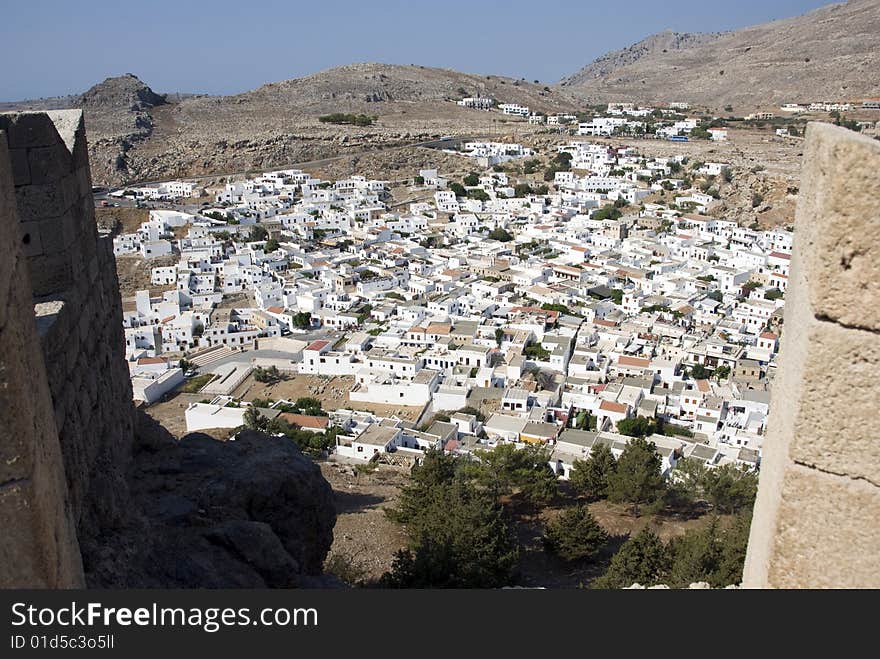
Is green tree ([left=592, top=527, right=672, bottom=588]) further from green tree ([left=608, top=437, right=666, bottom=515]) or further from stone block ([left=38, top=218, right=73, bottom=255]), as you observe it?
stone block ([left=38, top=218, right=73, bottom=255])

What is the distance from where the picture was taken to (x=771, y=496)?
7.16ft

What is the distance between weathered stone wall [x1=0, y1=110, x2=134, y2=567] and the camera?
150 inches

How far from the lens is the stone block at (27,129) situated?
3.94m

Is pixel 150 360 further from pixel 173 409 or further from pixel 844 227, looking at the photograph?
pixel 844 227

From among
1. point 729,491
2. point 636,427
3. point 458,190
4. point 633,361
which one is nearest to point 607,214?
point 458,190

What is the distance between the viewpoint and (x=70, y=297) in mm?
4207

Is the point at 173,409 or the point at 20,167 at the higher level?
the point at 20,167

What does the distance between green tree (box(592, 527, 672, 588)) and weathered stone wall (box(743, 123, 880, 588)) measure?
6.97m

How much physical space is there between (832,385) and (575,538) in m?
9.29

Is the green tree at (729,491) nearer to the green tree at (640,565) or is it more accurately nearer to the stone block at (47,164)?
the green tree at (640,565)

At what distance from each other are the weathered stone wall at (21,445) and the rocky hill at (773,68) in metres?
86.1

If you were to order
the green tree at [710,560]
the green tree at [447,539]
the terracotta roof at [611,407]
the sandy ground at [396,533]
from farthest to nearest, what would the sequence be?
the terracotta roof at [611,407]
the sandy ground at [396,533]
the green tree at [710,560]
the green tree at [447,539]

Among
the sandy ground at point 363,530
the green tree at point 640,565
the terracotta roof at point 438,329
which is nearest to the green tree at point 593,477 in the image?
the sandy ground at point 363,530

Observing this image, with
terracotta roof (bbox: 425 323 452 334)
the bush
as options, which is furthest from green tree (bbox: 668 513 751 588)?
terracotta roof (bbox: 425 323 452 334)
